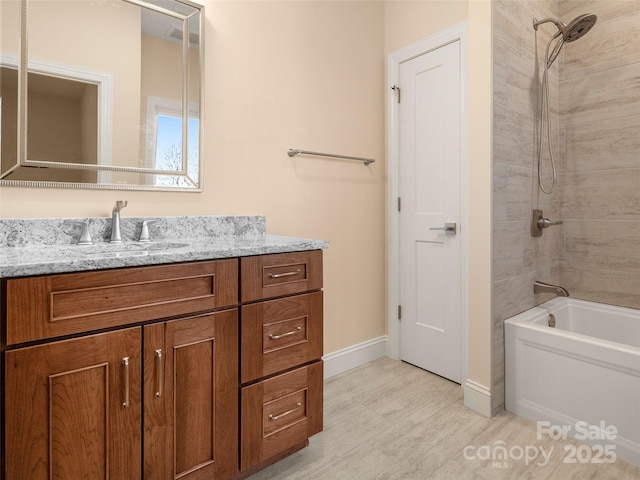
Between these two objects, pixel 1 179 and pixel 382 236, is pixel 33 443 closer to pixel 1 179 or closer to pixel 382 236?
pixel 1 179

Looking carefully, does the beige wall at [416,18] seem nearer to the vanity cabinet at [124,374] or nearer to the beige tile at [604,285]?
the beige tile at [604,285]

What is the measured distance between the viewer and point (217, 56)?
188cm

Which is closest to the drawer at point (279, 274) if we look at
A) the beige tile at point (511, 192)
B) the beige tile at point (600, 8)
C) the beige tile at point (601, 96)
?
the beige tile at point (511, 192)

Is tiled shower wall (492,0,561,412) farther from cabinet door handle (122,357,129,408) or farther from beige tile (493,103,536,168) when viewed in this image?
cabinet door handle (122,357,129,408)

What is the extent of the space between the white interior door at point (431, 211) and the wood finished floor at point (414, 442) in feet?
1.00

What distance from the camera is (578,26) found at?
1.99 meters

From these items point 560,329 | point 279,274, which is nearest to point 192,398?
point 279,274

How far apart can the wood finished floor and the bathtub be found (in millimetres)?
73

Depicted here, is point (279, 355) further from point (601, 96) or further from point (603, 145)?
point (601, 96)

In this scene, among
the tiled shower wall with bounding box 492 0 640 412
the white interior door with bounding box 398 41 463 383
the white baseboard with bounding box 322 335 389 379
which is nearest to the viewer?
the tiled shower wall with bounding box 492 0 640 412

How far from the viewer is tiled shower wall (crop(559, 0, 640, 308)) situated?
2.21 meters

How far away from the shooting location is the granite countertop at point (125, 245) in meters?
1.02

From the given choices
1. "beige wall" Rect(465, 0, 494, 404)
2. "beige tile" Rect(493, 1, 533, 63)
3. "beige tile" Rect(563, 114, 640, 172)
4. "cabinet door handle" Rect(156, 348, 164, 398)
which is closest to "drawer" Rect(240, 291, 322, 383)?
"cabinet door handle" Rect(156, 348, 164, 398)

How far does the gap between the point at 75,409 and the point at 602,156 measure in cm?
288
